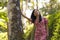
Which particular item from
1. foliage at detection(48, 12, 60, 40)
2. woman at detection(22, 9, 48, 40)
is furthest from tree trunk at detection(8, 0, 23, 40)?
foliage at detection(48, 12, 60, 40)

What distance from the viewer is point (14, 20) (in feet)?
18.6

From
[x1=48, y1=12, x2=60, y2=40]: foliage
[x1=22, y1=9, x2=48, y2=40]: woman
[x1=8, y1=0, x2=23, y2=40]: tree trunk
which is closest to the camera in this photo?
[x1=22, y1=9, x2=48, y2=40]: woman

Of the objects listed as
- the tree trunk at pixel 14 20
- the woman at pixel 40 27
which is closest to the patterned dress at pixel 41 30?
the woman at pixel 40 27

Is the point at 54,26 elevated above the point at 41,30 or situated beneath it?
situated beneath

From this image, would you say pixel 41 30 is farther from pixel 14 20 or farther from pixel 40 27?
pixel 14 20

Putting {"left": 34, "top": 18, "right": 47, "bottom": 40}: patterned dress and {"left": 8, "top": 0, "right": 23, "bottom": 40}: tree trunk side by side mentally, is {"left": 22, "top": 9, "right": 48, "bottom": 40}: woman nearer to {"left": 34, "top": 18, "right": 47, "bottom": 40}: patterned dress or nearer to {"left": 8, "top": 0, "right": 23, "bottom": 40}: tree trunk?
{"left": 34, "top": 18, "right": 47, "bottom": 40}: patterned dress

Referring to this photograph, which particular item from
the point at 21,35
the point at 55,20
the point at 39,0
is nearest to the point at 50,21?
the point at 55,20

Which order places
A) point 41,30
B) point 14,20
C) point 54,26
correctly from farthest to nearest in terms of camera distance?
point 54,26, point 14,20, point 41,30

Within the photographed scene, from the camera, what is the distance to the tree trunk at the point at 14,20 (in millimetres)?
5609

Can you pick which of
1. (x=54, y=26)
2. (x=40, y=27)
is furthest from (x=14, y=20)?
(x=54, y=26)

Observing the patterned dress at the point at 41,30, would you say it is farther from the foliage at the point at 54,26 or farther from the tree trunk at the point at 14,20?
the foliage at the point at 54,26

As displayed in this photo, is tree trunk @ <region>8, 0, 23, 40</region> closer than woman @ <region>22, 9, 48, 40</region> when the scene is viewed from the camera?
No

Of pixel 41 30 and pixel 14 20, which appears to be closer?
pixel 41 30

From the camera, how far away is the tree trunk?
5609 millimetres
